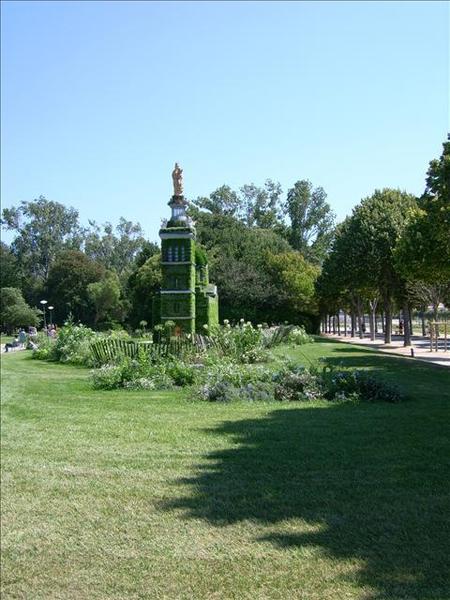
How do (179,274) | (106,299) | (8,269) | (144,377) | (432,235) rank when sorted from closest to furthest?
1. (144,377)
2. (432,235)
3. (179,274)
4. (106,299)
5. (8,269)

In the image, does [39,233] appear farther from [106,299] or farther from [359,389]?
[359,389]

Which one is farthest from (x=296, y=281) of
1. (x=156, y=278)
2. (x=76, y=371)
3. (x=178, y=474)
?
(x=178, y=474)

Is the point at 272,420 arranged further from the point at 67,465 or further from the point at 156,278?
the point at 156,278

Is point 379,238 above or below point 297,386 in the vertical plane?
above

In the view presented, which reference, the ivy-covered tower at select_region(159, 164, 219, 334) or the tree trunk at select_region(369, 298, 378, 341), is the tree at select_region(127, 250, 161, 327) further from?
the ivy-covered tower at select_region(159, 164, 219, 334)

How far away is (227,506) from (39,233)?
229 ft

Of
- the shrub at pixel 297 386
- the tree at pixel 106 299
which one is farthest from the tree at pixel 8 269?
the shrub at pixel 297 386

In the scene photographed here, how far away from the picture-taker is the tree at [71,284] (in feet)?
206

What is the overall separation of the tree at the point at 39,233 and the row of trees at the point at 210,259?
0.39 ft

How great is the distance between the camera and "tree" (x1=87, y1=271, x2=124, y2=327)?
6012 cm

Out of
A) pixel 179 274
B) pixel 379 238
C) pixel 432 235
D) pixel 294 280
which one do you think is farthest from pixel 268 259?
pixel 432 235

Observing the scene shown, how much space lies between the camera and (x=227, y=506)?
195 inches

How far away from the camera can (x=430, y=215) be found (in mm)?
17156

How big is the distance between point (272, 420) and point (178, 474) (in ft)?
9.98
